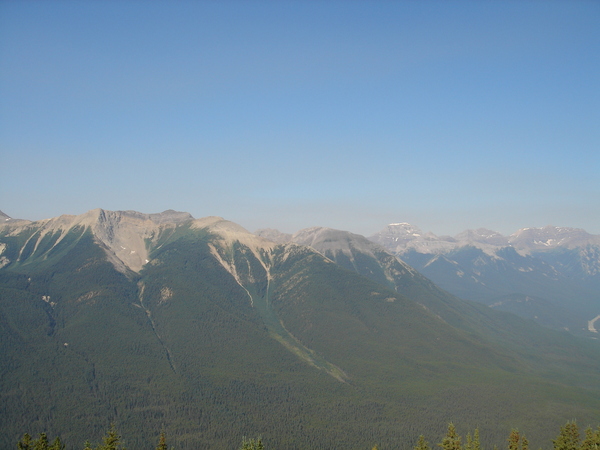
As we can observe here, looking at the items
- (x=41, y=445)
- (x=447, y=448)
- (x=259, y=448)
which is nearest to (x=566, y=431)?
(x=447, y=448)

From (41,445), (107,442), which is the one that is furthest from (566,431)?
(41,445)

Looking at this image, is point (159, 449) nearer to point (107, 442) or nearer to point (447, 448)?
point (107, 442)

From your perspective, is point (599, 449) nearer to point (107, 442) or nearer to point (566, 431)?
point (566, 431)

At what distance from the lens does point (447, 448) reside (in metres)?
120

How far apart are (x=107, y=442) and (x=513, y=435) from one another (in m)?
92.6

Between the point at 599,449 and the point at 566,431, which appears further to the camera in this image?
the point at 566,431

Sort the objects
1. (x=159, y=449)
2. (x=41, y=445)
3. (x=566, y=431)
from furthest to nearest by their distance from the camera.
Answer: (x=566, y=431)
(x=41, y=445)
(x=159, y=449)

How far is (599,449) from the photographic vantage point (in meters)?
118

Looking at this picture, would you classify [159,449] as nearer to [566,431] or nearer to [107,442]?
[107,442]

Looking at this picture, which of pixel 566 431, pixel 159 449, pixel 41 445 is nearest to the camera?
pixel 159 449

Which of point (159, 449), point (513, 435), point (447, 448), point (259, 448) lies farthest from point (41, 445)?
point (513, 435)

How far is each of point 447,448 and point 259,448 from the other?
1666 inches

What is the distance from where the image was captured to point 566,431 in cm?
13188

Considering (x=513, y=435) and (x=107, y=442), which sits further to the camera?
(x=513, y=435)
